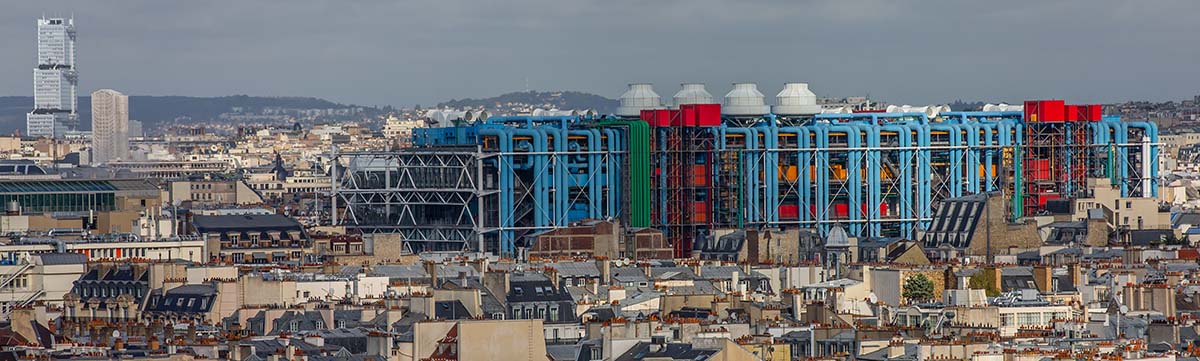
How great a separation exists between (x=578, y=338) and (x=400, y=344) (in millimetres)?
8323

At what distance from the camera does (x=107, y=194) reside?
478ft

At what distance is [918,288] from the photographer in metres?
91.8

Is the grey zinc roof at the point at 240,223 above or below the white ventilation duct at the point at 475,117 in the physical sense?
below

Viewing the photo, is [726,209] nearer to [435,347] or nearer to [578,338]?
[578,338]

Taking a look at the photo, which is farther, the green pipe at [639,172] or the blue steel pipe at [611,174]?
the blue steel pipe at [611,174]

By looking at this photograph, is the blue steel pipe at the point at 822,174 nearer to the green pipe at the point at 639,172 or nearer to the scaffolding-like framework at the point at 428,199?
the green pipe at the point at 639,172

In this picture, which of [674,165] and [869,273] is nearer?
[869,273]

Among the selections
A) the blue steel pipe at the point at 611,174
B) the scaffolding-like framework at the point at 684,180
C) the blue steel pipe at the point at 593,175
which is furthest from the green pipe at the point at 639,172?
the blue steel pipe at the point at 593,175

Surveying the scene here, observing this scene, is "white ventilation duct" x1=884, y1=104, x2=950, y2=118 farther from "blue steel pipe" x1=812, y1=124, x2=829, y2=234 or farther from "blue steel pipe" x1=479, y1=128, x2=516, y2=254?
"blue steel pipe" x1=479, y1=128, x2=516, y2=254

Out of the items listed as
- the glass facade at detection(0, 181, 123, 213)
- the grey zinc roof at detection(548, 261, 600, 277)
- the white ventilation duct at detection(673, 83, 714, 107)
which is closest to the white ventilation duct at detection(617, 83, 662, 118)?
the white ventilation duct at detection(673, 83, 714, 107)

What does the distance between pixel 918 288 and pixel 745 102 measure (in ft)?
214

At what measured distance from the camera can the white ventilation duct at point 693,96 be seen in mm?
161625

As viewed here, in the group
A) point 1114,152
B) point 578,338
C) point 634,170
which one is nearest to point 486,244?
point 634,170

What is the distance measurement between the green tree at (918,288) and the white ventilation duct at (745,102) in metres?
61.6
